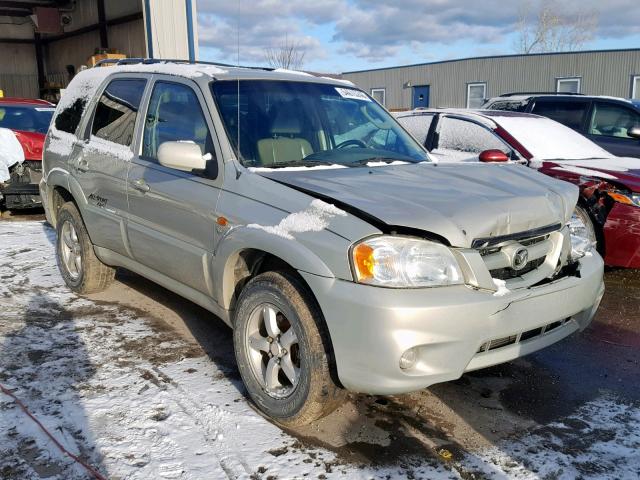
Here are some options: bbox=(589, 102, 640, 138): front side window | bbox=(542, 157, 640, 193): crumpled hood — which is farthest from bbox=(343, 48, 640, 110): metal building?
bbox=(542, 157, 640, 193): crumpled hood

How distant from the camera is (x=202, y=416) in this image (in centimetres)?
313

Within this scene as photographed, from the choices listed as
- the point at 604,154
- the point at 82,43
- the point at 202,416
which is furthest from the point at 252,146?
the point at 82,43

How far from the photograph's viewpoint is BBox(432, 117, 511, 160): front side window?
640cm

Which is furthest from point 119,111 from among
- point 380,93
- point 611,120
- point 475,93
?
point 380,93

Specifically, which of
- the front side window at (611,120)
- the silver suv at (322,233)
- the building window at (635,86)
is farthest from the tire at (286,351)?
the building window at (635,86)

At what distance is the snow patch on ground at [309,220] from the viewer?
109 inches

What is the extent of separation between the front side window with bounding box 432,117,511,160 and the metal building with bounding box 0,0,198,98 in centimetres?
921

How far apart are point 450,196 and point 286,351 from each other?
1142mm

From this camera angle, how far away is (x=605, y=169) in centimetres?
575

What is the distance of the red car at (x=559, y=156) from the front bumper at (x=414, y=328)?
268 cm

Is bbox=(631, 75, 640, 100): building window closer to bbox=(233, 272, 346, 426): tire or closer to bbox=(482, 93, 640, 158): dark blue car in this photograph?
bbox=(482, 93, 640, 158): dark blue car

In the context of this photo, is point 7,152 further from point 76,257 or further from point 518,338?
point 518,338

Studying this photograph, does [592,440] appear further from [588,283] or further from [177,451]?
[177,451]

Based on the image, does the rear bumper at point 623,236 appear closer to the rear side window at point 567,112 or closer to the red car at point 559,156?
the red car at point 559,156
